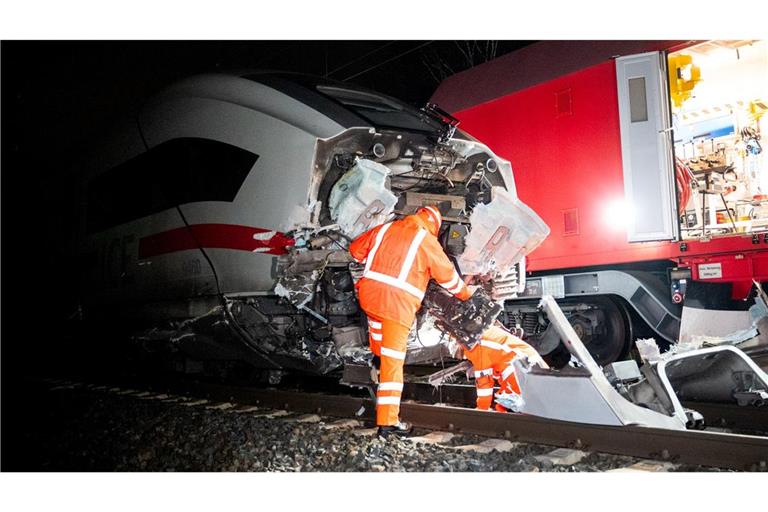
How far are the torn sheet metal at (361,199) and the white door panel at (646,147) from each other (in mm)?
2388

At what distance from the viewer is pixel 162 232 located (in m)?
5.46

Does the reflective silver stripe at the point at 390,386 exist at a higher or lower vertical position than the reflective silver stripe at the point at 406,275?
lower

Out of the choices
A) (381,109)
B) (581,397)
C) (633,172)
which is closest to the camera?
(581,397)

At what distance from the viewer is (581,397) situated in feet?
11.9

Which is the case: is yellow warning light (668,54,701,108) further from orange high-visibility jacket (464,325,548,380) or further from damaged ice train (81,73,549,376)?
orange high-visibility jacket (464,325,548,380)

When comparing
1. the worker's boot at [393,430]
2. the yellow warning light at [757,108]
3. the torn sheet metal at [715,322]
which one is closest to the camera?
the worker's boot at [393,430]

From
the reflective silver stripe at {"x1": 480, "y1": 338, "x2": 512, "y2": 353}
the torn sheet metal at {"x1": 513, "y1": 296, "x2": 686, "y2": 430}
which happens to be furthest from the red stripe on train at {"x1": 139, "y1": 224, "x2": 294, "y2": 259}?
the torn sheet metal at {"x1": 513, "y1": 296, "x2": 686, "y2": 430}

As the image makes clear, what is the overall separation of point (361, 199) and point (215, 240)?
1.22 metres

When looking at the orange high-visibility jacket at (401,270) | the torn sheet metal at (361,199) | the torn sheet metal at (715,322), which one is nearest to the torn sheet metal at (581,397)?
the orange high-visibility jacket at (401,270)

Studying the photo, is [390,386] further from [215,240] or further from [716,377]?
[716,377]

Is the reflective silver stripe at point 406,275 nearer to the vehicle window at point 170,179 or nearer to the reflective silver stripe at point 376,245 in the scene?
the reflective silver stripe at point 376,245

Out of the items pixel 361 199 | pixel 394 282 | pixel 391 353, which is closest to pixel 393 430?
pixel 391 353

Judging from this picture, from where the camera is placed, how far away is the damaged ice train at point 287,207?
14.5ft

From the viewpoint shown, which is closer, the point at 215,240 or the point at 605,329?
the point at 215,240
